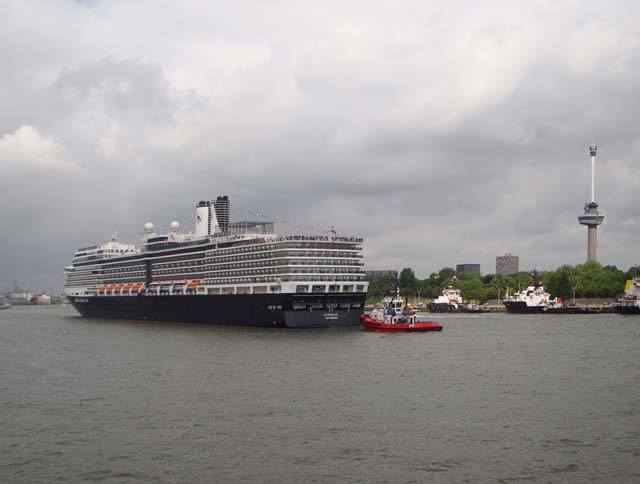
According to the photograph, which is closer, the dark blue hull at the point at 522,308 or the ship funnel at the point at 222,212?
the ship funnel at the point at 222,212

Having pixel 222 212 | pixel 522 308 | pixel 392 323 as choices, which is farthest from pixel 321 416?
pixel 522 308

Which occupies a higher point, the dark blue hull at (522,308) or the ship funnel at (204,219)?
the ship funnel at (204,219)

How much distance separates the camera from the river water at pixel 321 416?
1131 inches

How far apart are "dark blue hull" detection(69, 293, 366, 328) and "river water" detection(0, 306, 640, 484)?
22143 millimetres

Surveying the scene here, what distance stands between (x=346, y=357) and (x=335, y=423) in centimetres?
2571

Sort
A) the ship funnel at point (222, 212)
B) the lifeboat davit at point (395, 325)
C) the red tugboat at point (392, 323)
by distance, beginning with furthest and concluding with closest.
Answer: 1. the ship funnel at point (222, 212)
2. the red tugboat at point (392, 323)
3. the lifeboat davit at point (395, 325)

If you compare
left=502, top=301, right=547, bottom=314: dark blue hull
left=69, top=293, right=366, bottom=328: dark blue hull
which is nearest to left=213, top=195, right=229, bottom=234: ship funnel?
left=69, top=293, right=366, bottom=328: dark blue hull

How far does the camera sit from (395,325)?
95.8 metres

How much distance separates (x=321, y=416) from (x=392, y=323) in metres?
60.9

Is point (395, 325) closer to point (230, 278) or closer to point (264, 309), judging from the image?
point (264, 309)

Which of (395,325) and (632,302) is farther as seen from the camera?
(632,302)

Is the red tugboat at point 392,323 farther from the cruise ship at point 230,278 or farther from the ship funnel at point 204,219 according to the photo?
the ship funnel at point 204,219

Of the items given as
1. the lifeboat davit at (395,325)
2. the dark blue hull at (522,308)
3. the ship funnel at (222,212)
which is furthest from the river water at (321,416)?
the dark blue hull at (522,308)

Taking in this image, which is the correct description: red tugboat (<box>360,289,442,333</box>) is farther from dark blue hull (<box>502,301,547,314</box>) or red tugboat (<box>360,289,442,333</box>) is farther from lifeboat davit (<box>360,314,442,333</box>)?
dark blue hull (<box>502,301,547,314</box>)
